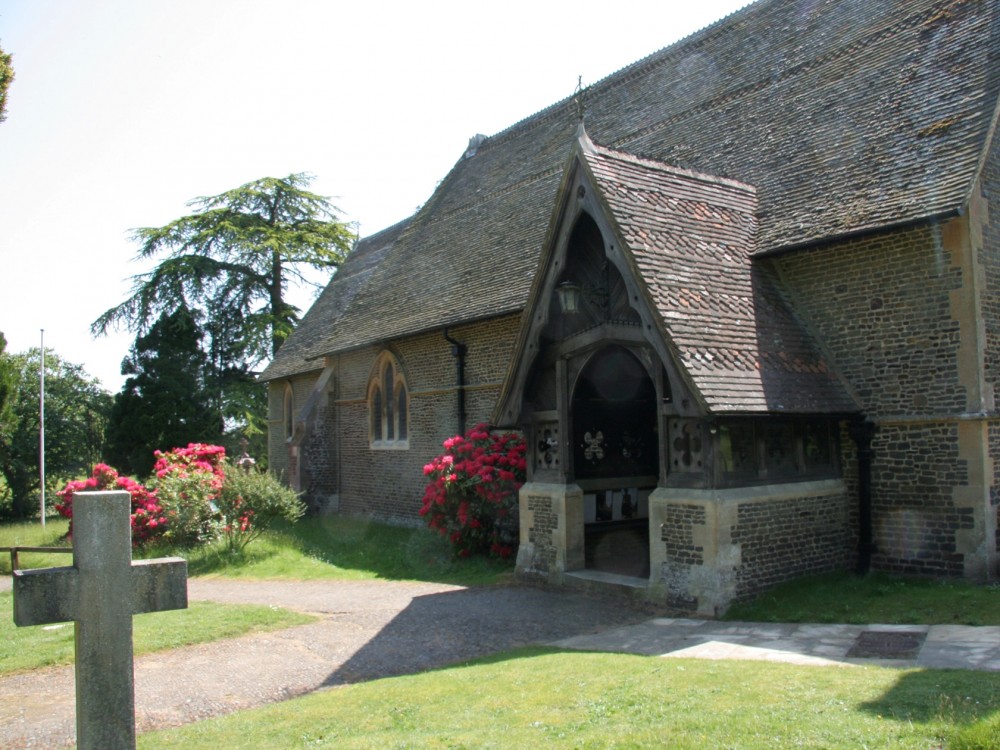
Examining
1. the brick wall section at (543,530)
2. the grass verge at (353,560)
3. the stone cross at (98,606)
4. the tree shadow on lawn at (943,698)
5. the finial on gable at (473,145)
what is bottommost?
the grass verge at (353,560)

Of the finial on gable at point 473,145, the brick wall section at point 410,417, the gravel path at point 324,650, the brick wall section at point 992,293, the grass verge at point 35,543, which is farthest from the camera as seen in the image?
the finial on gable at point 473,145

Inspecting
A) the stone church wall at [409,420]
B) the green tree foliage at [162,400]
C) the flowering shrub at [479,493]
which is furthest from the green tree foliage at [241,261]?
the flowering shrub at [479,493]

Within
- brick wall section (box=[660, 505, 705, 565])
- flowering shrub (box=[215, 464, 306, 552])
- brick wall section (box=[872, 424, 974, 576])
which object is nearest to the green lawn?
brick wall section (box=[660, 505, 705, 565])

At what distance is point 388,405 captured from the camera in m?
21.7

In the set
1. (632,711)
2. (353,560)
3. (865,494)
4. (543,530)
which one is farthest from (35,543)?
(632,711)

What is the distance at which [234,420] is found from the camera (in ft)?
120

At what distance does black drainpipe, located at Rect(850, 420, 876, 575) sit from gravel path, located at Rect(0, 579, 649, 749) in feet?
11.0

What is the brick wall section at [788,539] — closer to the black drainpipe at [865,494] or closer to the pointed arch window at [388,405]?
the black drainpipe at [865,494]

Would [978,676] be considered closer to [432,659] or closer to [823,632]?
[823,632]

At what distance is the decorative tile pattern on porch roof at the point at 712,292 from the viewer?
10.2 metres

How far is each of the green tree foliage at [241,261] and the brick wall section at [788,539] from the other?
3057cm

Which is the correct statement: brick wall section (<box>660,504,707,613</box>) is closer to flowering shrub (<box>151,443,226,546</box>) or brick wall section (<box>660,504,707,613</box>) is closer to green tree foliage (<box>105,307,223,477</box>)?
flowering shrub (<box>151,443,226,546</box>)

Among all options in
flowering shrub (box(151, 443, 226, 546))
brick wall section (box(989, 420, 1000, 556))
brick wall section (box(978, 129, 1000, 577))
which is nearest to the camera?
brick wall section (box(989, 420, 1000, 556))

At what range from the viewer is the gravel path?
24.4 ft
